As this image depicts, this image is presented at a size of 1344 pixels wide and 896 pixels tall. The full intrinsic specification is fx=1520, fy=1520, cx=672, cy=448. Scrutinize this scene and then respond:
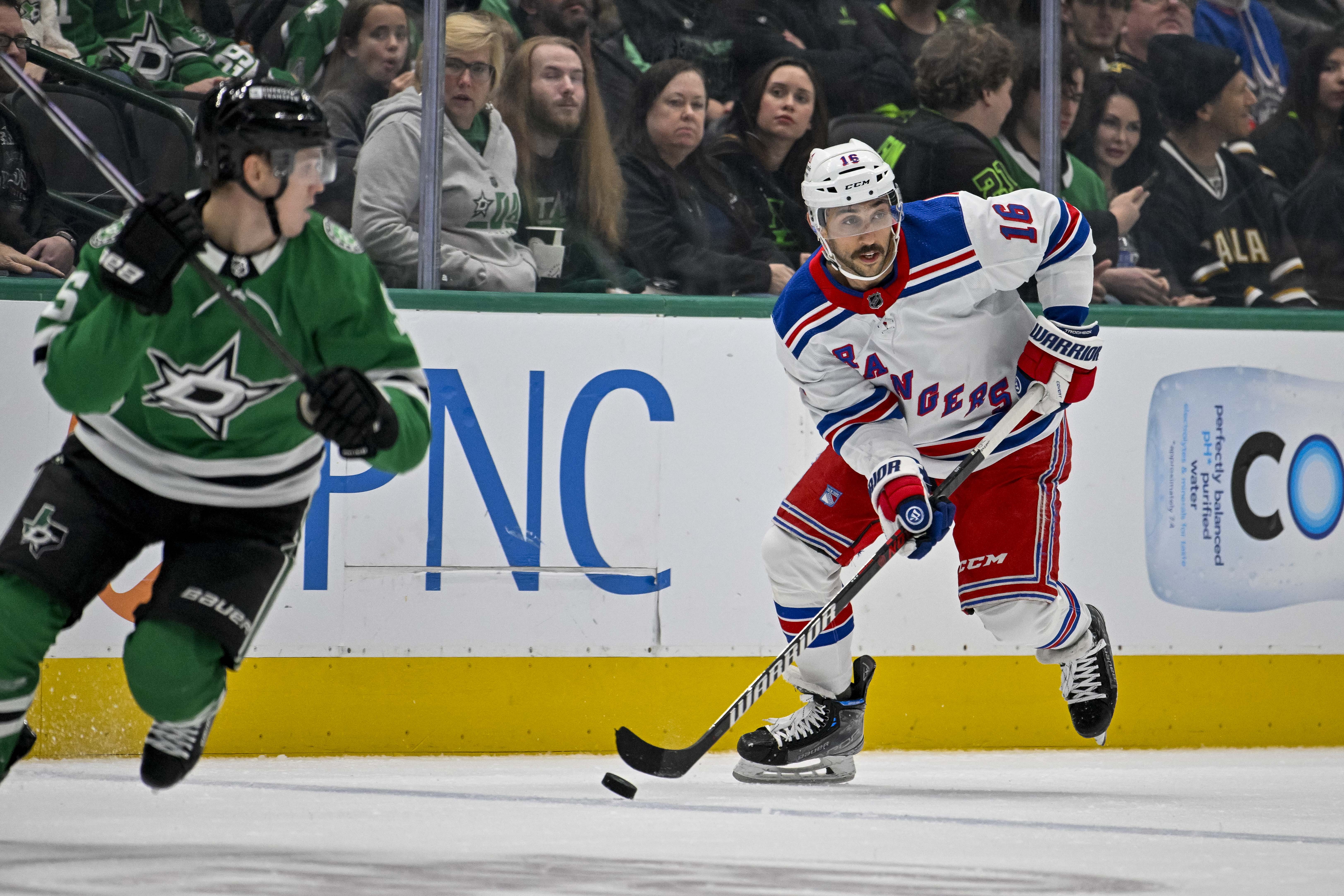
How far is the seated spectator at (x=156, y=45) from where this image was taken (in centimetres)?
369

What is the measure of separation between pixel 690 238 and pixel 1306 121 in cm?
185

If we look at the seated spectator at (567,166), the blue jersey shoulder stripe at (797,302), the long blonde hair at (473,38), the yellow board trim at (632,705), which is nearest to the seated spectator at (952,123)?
the seated spectator at (567,166)

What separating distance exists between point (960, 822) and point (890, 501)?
28.3 inches

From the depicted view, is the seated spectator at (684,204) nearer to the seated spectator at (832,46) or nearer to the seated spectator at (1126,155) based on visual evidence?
the seated spectator at (832,46)

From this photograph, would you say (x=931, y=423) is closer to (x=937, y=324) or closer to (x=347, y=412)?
(x=937, y=324)

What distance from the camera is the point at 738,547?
12.4ft

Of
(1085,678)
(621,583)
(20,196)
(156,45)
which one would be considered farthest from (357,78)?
(1085,678)

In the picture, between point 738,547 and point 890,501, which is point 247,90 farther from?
point 738,547

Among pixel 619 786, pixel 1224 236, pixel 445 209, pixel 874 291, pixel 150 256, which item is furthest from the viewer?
pixel 1224 236

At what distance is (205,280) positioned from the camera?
84.4 inches

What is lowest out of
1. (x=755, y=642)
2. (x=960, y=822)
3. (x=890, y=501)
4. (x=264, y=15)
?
(x=755, y=642)

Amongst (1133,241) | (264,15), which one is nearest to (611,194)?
(264,15)

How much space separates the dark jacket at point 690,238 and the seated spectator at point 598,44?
17cm

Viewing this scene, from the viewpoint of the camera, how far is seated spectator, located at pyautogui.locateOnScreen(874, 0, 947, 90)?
4215 mm
